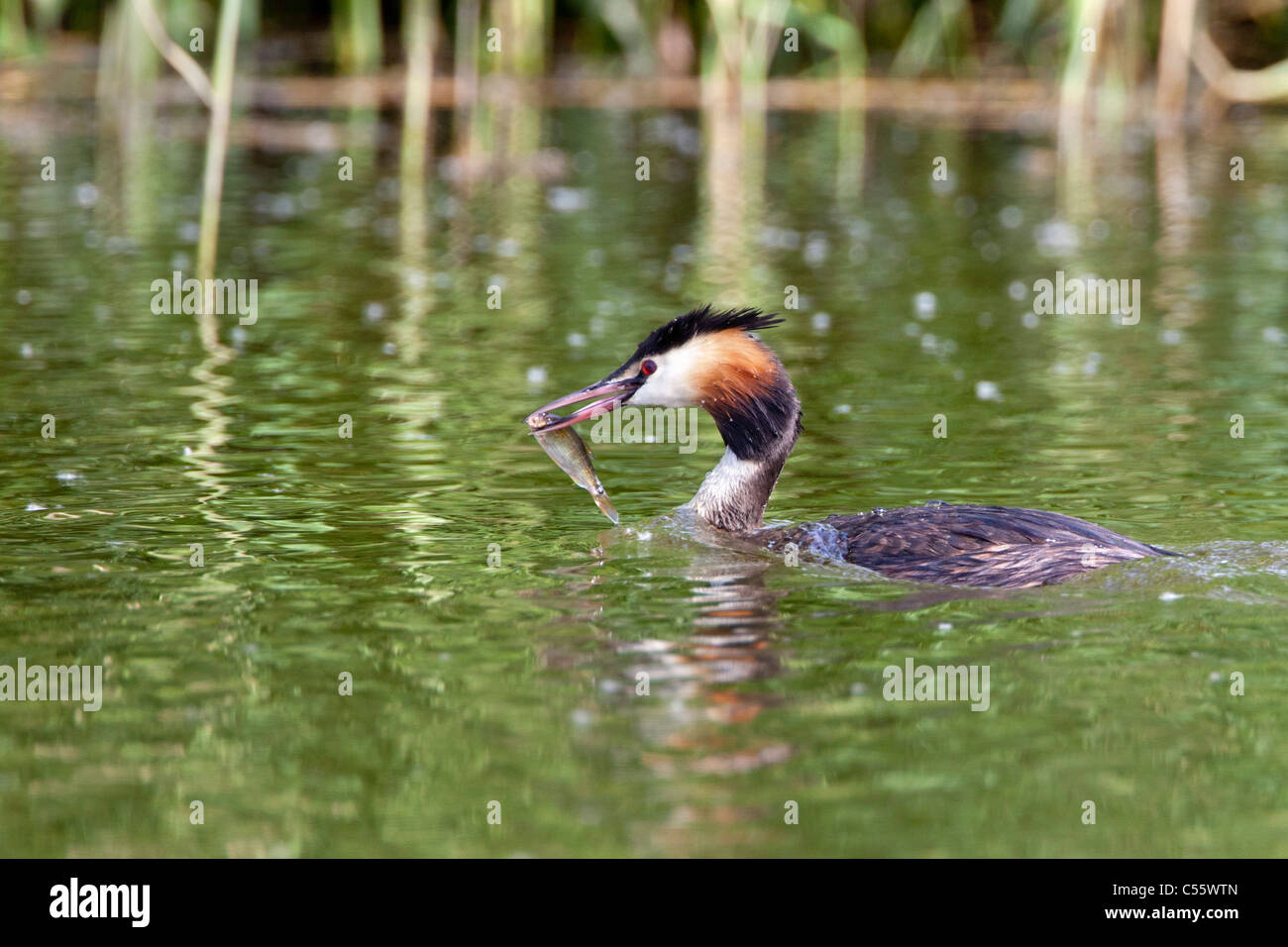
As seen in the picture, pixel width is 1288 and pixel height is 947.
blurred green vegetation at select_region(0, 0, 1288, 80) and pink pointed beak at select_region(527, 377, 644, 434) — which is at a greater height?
blurred green vegetation at select_region(0, 0, 1288, 80)

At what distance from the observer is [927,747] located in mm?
6301

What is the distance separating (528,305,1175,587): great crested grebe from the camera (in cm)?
823

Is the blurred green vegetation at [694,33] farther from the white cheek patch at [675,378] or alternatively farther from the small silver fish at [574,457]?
the small silver fish at [574,457]

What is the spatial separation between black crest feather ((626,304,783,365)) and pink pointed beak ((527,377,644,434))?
0.13m

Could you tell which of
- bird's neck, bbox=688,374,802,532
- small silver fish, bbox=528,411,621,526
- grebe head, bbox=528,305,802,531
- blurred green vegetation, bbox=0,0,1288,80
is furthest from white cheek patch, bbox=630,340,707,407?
blurred green vegetation, bbox=0,0,1288,80

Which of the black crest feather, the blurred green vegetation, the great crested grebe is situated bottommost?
the great crested grebe

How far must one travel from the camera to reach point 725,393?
9.15 m

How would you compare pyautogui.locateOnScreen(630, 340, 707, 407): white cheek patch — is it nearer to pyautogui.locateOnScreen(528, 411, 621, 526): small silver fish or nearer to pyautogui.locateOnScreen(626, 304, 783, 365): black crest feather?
pyautogui.locateOnScreen(626, 304, 783, 365): black crest feather

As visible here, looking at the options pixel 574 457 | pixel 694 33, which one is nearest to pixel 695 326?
pixel 574 457

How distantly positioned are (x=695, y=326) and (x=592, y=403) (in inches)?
23.6

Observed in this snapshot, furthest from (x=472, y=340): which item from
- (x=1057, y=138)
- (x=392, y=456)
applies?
(x=1057, y=138)

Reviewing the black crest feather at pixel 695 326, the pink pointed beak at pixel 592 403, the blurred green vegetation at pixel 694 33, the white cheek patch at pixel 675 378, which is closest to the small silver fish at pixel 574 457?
the pink pointed beak at pixel 592 403

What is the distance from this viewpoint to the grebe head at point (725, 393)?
9.02 metres
